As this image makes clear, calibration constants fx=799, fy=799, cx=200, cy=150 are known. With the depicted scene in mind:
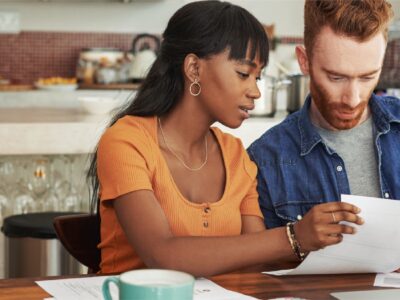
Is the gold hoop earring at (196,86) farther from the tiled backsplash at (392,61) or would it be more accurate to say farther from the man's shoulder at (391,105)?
the tiled backsplash at (392,61)

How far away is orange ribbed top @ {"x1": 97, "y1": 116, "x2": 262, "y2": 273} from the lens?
66.0 inches

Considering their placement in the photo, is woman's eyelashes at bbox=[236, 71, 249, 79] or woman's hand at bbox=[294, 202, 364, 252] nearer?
woman's hand at bbox=[294, 202, 364, 252]

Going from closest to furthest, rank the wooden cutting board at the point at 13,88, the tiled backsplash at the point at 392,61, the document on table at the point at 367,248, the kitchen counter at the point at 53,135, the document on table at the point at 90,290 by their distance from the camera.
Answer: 1. the document on table at the point at 90,290
2. the document on table at the point at 367,248
3. the kitchen counter at the point at 53,135
4. the wooden cutting board at the point at 13,88
5. the tiled backsplash at the point at 392,61

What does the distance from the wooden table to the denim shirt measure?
447 millimetres

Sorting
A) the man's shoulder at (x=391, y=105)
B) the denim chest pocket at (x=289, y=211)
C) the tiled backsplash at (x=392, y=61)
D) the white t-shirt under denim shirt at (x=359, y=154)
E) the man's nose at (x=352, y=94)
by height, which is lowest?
the denim chest pocket at (x=289, y=211)

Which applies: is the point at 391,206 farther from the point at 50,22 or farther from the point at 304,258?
the point at 50,22

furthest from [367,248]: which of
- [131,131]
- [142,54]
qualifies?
[142,54]

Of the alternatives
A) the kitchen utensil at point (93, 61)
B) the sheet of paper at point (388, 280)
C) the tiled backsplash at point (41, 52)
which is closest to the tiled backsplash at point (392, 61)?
the kitchen utensil at point (93, 61)

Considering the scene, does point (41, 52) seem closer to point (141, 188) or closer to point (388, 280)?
point (141, 188)

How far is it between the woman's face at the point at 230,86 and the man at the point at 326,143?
272 mm

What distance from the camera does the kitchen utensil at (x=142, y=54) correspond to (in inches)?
229

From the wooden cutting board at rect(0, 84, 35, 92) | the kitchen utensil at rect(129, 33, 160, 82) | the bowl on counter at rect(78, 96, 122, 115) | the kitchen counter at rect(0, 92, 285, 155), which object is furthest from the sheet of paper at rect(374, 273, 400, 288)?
the wooden cutting board at rect(0, 84, 35, 92)

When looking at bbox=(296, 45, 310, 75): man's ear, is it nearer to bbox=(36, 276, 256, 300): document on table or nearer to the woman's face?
the woman's face

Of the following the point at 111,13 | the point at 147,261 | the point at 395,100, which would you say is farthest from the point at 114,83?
the point at 147,261
